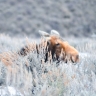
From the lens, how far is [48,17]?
40.1m

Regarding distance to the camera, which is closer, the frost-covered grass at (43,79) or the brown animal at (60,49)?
the frost-covered grass at (43,79)

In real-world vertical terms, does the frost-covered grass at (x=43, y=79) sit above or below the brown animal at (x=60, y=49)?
below

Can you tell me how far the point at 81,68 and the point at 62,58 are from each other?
716 mm

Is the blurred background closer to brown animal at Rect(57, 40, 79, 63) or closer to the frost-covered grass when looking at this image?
brown animal at Rect(57, 40, 79, 63)

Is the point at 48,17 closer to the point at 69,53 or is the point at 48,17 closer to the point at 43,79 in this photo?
the point at 69,53

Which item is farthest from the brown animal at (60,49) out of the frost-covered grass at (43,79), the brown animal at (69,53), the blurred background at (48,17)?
the blurred background at (48,17)

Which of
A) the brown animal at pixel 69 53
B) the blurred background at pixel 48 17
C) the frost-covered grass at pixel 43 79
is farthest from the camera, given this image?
the blurred background at pixel 48 17

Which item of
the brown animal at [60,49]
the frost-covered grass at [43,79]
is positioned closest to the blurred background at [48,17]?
the brown animal at [60,49]

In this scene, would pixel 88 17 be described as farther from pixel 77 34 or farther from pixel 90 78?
pixel 90 78

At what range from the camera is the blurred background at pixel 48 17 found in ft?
122

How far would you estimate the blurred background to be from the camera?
37.3 meters

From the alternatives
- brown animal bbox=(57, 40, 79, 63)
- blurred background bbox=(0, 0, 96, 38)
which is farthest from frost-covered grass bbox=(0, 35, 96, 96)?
blurred background bbox=(0, 0, 96, 38)

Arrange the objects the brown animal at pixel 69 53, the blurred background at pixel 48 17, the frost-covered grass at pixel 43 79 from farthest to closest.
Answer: the blurred background at pixel 48 17, the brown animal at pixel 69 53, the frost-covered grass at pixel 43 79

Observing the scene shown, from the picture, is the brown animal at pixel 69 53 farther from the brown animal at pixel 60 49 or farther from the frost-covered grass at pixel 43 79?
the frost-covered grass at pixel 43 79
